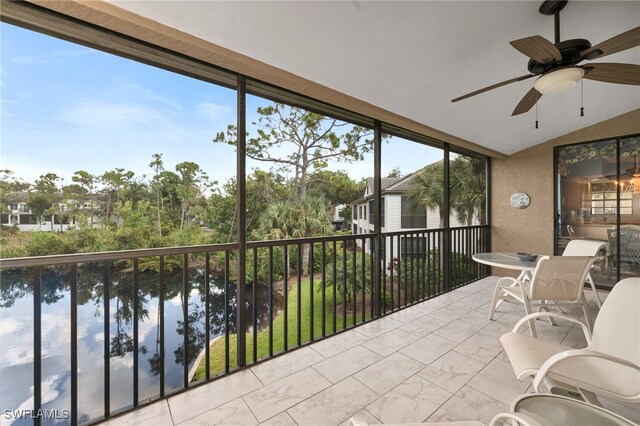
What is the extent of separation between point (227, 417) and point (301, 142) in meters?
4.89

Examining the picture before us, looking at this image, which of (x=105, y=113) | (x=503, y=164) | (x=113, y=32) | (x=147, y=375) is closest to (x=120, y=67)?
(x=105, y=113)

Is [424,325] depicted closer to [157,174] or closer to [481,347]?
[481,347]

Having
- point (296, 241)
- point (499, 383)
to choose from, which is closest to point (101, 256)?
point (296, 241)

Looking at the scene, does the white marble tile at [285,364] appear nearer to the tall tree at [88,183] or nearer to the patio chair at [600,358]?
the patio chair at [600,358]

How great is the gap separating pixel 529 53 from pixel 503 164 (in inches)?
165

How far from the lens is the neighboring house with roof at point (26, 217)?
1600 mm

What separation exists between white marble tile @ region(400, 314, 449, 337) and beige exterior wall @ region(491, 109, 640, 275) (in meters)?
3.03

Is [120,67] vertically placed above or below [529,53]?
above

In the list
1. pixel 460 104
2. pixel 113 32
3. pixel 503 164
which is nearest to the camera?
pixel 113 32

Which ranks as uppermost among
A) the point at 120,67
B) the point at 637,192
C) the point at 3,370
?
the point at 120,67

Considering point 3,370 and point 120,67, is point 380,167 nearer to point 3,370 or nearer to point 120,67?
point 120,67

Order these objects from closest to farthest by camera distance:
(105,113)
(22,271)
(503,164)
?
1. (22,271)
2. (105,113)
3. (503,164)

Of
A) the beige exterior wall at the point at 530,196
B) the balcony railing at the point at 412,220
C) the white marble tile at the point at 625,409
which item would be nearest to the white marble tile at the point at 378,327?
the white marble tile at the point at 625,409

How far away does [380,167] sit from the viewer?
123 inches
